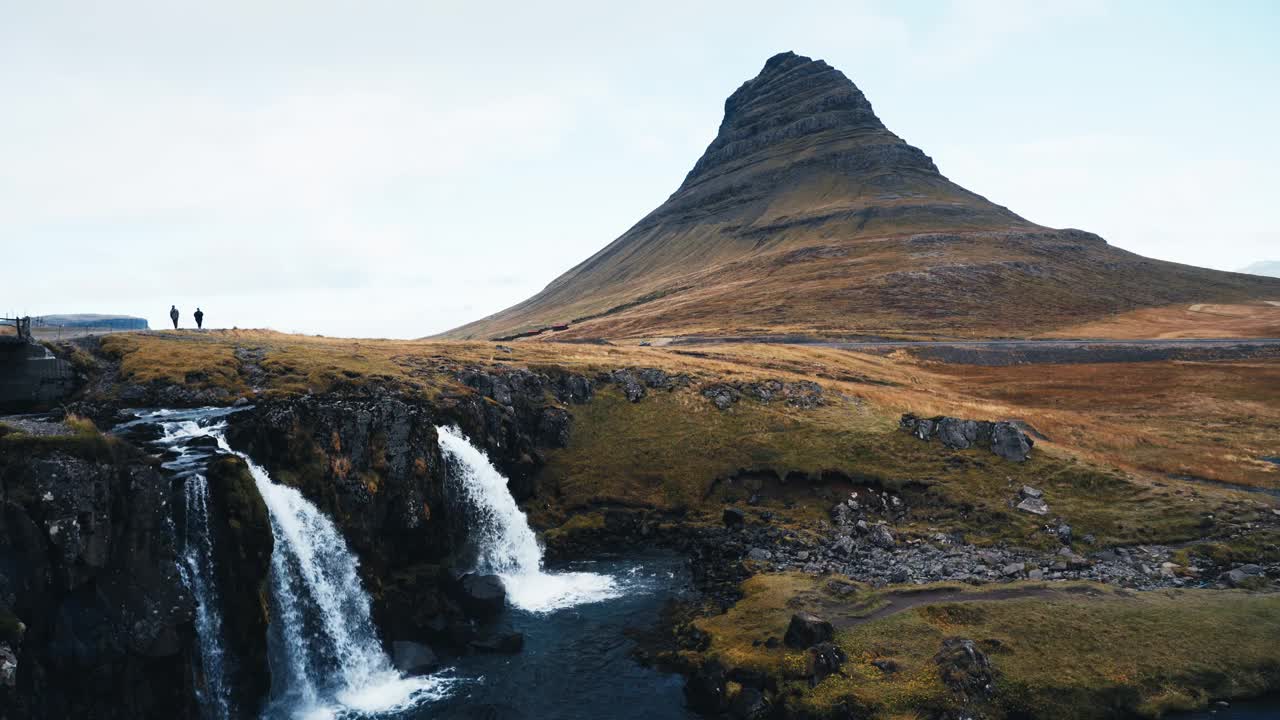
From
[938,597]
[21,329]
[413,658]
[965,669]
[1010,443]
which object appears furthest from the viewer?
[1010,443]

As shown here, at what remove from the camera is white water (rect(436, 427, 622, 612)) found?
44.3 meters

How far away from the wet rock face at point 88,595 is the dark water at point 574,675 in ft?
36.0

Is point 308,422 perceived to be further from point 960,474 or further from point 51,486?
point 960,474

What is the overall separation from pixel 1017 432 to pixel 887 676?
33.8m

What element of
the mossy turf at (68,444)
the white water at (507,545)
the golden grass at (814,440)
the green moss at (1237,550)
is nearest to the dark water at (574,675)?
the white water at (507,545)

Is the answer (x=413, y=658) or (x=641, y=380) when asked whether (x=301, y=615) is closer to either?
(x=413, y=658)

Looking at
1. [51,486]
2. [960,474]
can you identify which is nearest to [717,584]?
[960,474]

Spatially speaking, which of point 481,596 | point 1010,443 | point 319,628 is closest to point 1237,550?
point 1010,443

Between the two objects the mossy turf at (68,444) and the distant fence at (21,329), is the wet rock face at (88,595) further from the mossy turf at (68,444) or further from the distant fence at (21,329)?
the distant fence at (21,329)

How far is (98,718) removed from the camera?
24641 mm

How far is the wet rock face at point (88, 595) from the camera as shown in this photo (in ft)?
75.9

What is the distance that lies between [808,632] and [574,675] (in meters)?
12.0

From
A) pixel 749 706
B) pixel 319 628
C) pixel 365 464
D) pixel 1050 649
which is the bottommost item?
pixel 749 706

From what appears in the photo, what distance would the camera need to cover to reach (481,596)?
136 ft
